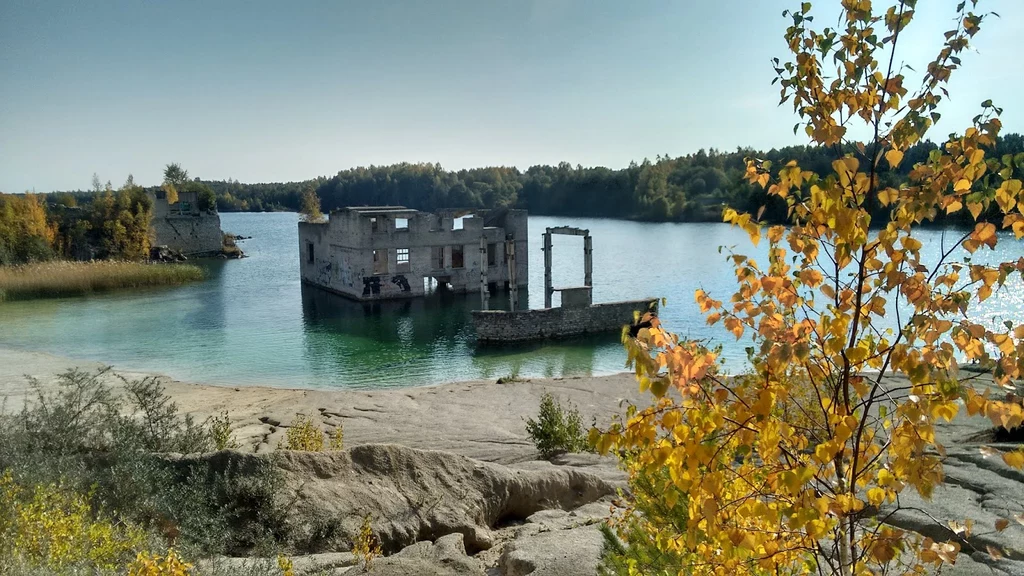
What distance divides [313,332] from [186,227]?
126ft

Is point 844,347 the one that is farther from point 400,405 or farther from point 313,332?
point 313,332

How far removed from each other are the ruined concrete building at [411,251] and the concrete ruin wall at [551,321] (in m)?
6.94

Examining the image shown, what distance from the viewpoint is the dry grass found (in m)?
34.3

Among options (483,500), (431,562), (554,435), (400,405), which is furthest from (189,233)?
(431,562)

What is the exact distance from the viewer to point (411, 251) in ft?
111

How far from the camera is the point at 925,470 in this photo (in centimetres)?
207

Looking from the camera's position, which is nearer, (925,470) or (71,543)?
(925,470)

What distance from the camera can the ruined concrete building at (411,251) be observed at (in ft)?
109

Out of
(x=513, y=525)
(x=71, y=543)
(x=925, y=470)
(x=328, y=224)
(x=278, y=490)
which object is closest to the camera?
(x=925, y=470)

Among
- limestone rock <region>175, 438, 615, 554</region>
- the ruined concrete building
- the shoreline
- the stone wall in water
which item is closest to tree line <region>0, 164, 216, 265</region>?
the stone wall in water

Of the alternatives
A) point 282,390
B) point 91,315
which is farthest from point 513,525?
point 91,315

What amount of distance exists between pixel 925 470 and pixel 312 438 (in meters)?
8.56

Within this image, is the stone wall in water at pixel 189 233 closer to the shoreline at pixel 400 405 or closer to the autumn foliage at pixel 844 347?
the shoreline at pixel 400 405

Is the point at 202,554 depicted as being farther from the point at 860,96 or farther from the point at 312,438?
the point at 860,96
